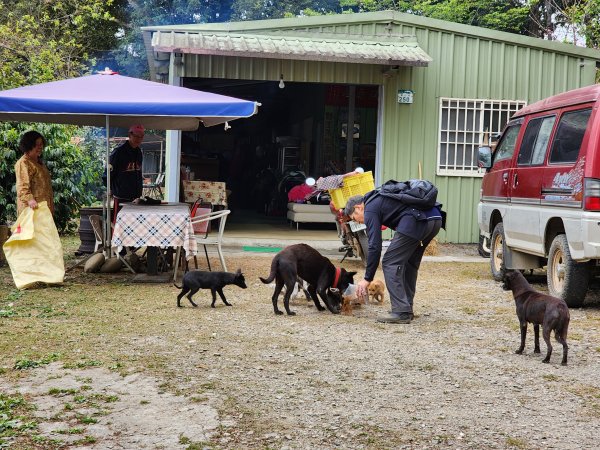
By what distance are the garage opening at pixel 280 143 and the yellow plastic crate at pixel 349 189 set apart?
4526 millimetres

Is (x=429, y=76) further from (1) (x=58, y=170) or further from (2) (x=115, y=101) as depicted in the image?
(2) (x=115, y=101)

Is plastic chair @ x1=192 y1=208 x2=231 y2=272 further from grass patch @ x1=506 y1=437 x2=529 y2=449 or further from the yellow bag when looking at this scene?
grass patch @ x1=506 y1=437 x2=529 y2=449

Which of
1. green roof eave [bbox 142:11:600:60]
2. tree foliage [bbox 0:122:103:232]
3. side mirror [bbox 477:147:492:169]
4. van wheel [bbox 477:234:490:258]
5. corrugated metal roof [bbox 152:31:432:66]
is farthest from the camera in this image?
green roof eave [bbox 142:11:600:60]

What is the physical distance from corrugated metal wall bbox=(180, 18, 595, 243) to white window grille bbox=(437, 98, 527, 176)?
0.38ft

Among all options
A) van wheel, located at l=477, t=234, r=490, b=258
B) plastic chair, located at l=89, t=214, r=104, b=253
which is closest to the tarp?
plastic chair, located at l=89, t=214, r=104, b=253

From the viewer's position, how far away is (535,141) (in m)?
9.88

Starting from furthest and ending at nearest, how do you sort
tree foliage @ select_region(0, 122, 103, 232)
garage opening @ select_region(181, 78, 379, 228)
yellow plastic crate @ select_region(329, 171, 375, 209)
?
garage opening @ select_region(181, 78, 379, 228) < tree foliage @ select_region(0, 122, 103, 232) < yellow plastic crate @ select_region(329, 171, 375, 209)

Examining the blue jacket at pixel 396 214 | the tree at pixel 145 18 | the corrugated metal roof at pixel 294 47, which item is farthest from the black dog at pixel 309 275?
the tree at pixel 145 18

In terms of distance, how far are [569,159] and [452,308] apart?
6.17 feet

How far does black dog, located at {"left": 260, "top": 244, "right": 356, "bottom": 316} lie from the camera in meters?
7.96

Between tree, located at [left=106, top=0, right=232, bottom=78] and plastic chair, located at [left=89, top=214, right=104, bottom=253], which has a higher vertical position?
tree, located at [left=106, top=0, right=232, bottom=78]

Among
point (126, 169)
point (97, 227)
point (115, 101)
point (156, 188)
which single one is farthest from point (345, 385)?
point (156, 188)

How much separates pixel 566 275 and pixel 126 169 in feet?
17.7

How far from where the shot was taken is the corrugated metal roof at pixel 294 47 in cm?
1354
